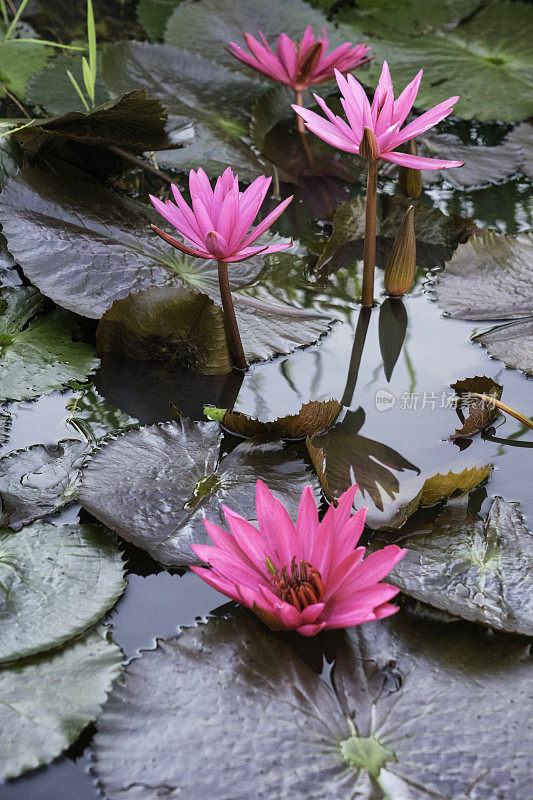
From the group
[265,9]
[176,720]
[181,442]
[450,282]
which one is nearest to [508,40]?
[265,9]

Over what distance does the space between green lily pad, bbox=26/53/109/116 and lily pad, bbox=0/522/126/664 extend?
1671 millimetres

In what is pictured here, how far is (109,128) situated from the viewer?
5.55 ft

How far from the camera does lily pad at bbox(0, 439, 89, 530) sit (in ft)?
3.65

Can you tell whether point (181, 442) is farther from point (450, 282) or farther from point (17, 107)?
point (17, 107)

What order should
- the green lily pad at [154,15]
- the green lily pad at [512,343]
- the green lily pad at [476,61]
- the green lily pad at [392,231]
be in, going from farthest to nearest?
1. the green lily pad at [154,15]
2. the green lily pad at [476,61]
3. the green lily pad at [392,231]
4. the green lily pad at [512,343]

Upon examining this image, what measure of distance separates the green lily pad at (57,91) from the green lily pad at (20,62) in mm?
100

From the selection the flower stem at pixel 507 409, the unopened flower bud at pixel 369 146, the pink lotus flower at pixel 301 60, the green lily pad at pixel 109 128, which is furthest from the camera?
the pink lotus flower at pixel 301 60

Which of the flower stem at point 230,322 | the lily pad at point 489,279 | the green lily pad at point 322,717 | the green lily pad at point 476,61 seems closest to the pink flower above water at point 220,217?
the flower stem at point 230,322

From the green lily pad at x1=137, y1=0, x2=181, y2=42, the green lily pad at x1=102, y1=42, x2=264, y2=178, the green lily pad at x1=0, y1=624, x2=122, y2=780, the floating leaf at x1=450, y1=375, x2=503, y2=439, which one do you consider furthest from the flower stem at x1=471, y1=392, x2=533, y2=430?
the green lily pad at x1=137, y1=0, x2=181, y2=42

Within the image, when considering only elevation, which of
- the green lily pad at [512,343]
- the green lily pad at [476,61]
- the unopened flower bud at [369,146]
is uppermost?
the green lily pad at [476,61]

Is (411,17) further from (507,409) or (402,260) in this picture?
(507,409)

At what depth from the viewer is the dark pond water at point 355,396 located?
106cm

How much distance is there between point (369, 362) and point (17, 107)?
1650 mm

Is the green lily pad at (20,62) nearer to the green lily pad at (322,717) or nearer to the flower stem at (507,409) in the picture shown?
the flower stem at (507,409)
